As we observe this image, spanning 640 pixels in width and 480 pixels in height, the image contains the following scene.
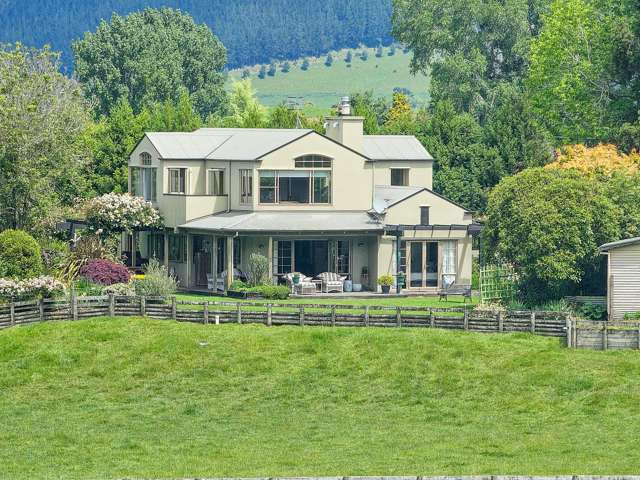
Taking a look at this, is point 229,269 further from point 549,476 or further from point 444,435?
point 549,476

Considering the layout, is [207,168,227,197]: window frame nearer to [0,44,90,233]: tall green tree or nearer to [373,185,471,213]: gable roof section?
[0,44,90,233]: tall green tree

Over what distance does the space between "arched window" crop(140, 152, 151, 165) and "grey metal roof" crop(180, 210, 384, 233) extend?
Result: 4.67 metres

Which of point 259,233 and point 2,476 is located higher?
point 259,233

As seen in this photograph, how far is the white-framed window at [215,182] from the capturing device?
76188 millimetres

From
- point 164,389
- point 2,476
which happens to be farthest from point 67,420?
point 2,476

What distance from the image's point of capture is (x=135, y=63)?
443 ft

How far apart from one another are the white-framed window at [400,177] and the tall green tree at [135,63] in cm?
4978

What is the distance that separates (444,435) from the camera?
4725 centimetres

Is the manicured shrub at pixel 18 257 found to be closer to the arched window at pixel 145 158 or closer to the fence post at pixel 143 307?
the fence post at pixel 143 307

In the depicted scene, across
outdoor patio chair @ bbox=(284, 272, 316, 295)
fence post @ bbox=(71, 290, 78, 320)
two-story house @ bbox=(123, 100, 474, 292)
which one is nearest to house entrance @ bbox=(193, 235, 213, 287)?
two-story house @ bbox=(123, 100, 474, 292)

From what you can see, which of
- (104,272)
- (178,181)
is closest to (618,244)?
(104,272)

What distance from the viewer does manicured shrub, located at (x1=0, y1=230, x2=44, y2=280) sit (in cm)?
6391

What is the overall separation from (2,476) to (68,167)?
37327 mm

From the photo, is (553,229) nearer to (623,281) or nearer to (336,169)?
(623,281)
